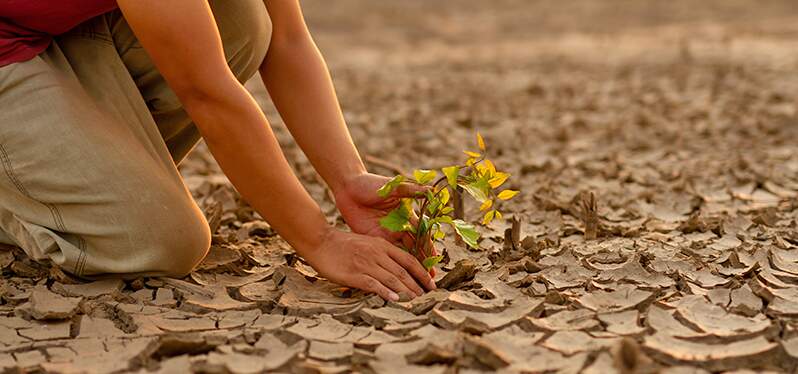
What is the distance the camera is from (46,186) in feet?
6.45

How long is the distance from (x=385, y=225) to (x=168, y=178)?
1.68 ft

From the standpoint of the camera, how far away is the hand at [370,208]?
1958 mm

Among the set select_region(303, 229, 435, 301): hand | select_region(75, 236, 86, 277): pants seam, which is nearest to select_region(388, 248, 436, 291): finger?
select_region(303, 229, 435, 301): hand

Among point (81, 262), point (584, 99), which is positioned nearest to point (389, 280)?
point (81, 262)

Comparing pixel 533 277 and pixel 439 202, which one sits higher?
pixel 439 202

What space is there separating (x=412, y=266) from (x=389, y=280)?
57 millimetres

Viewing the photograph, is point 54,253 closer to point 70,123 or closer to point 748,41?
point 70,123

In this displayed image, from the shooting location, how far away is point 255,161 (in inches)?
71.4

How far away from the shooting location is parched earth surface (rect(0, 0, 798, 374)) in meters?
1.58

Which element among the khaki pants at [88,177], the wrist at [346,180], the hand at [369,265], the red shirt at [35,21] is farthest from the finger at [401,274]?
the red shirt at [35,21]

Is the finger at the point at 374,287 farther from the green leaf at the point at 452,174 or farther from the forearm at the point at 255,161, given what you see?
the green leaf at the point at 452,174

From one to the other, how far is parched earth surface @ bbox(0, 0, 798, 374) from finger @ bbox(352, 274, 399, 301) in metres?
0.02

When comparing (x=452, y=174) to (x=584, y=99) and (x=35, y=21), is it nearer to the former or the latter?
(x=35, y=21)

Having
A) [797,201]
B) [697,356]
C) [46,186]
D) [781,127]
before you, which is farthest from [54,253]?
[781,127]
